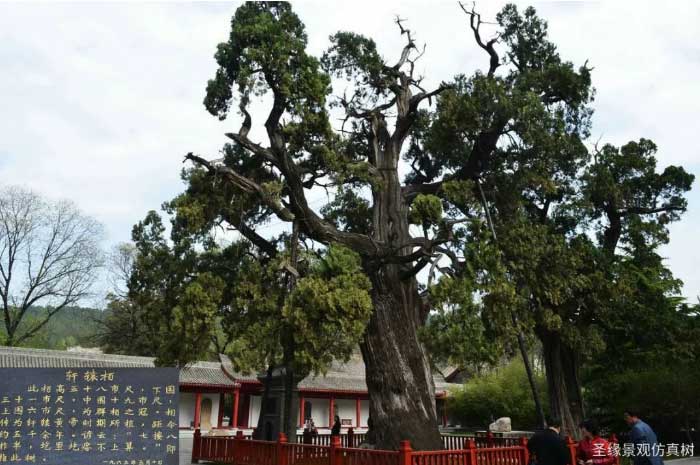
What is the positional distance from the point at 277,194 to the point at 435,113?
15.1 feet

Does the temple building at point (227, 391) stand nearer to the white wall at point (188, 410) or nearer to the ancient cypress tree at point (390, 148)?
the white wall at point (188, 410)

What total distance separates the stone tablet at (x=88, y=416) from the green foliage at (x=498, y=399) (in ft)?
85.6

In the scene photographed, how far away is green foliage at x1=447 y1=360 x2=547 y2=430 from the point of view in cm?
3103

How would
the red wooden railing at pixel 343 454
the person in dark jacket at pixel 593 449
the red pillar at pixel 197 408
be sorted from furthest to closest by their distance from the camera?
the red pillar at pixel 197 408 < the red wooden railing at pixel 343 454 < the person in dark jacket at pixel 593 449

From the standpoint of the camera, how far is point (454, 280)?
1113 centimetres

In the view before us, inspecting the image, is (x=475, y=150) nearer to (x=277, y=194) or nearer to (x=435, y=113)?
(x=435, y=113)

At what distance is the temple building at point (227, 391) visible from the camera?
26.1 meters

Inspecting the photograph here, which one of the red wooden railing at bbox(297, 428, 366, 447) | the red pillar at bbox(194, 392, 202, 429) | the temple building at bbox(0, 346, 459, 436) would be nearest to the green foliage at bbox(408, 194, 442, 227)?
the red wooden railing at bbox(297, 428, 366, 447)

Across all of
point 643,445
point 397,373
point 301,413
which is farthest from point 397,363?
point 301,413

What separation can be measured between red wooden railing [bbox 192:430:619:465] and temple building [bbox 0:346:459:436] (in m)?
12.0

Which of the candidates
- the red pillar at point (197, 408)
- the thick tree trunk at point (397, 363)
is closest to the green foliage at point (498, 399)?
the red pillar at point (197, 408)

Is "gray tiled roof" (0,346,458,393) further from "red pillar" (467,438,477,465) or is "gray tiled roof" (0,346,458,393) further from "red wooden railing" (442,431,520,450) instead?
"red pillar" (467,438,477,465)

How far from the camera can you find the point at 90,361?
26828mm

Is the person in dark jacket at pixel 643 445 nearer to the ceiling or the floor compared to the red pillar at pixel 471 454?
nearer to the ceiling
